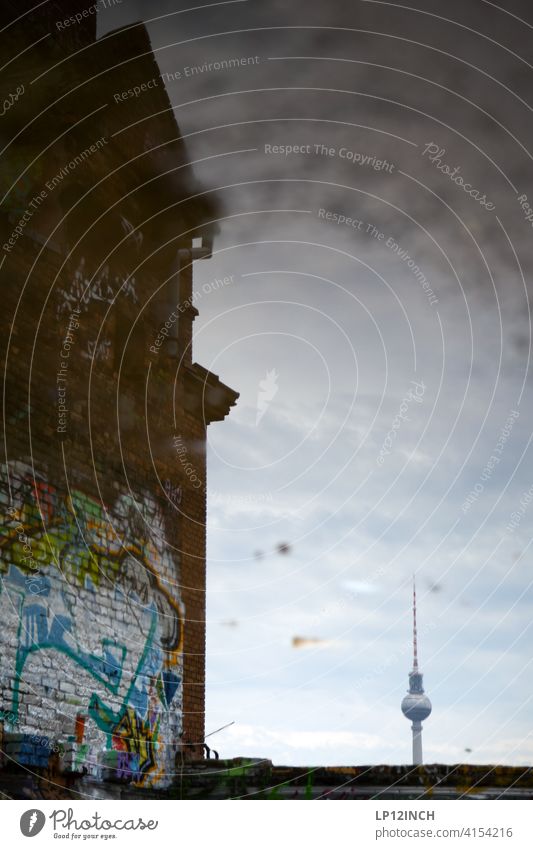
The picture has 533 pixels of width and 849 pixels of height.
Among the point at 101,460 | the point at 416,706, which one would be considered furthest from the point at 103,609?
the point at 416,706

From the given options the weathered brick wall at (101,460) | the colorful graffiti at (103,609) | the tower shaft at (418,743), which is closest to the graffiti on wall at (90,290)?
the weathered brick wall at (101,460)

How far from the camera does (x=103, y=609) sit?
1204cm

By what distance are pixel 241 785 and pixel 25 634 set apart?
284 centimetres

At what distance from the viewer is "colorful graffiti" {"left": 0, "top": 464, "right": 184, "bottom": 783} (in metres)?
10.6

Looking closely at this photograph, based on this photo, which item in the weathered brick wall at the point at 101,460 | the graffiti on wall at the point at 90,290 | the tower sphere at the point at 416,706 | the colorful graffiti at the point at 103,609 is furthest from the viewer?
the tower sphere at the point at 416,706

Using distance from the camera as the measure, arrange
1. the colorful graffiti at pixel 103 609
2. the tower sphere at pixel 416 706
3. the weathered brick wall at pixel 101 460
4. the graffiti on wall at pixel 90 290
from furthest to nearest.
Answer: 1. the tower sphere at pixel 416 706
2. the graffiti on wall at pixel 90 290
3. the weathered brick wall at pixel 101 460
4. the colorful graffiti at pixel 103 609

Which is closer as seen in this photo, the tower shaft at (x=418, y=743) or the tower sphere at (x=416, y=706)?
the tower shaft at (x=418, y=743)

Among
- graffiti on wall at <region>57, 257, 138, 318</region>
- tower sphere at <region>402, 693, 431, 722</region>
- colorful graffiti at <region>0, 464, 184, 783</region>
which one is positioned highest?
tower sphere at <region>402, 693, 431, 722</region>

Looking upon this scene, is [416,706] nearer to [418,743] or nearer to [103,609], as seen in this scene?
[418,743]

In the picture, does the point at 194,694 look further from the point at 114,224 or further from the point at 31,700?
the point at 114,224

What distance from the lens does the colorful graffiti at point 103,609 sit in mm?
10594

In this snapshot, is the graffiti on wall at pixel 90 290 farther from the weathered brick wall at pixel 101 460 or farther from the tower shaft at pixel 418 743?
the tower shaft at pixel 418 743

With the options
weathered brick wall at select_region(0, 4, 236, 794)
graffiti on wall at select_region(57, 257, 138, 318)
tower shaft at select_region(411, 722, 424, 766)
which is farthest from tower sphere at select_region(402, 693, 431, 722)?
graffiti on wall at select_region(57, 257, 138, 318)

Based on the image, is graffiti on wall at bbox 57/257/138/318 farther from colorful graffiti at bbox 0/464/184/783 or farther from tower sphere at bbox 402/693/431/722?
tower sphere at bbox 402/693/431/722
